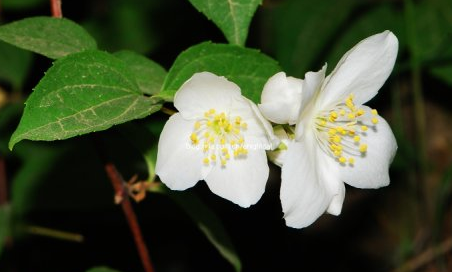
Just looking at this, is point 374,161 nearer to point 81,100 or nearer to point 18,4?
point 81,100

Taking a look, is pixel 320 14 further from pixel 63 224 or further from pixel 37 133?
pixel 37 133

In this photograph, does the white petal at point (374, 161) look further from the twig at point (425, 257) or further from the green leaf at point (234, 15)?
the twig at point (425, 257)

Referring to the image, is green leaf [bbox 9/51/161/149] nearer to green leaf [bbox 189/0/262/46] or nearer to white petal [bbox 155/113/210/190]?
white petal [bbox 155/113/210/190]

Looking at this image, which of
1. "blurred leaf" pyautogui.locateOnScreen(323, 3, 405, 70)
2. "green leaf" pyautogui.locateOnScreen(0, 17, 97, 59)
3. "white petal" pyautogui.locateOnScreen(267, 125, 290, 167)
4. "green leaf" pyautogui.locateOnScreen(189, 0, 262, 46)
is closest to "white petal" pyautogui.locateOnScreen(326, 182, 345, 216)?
"white petal" pyautogui.locateOnScreen(267, 125, 290, 167)

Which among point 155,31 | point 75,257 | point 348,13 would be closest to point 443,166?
point 348,13

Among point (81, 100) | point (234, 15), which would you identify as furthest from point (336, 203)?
point (81, 100)

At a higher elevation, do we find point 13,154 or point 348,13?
point 348,13
